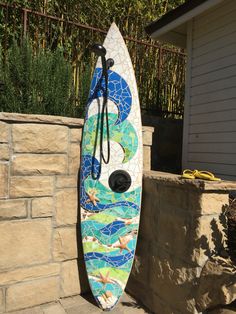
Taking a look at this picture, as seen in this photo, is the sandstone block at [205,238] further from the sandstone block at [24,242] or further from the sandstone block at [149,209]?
the sandstone block at [24,242]

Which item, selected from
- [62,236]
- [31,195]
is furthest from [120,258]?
[31,195]

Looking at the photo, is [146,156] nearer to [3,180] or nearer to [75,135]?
[75,135]

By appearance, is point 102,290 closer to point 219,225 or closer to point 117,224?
point 117,224

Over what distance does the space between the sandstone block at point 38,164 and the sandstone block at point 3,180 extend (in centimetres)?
5

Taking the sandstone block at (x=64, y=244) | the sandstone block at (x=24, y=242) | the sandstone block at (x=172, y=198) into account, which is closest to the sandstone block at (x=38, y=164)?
the sandstone block at (x=24, y=242)

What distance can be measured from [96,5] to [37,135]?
9.62 ft

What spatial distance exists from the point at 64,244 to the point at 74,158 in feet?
2.12

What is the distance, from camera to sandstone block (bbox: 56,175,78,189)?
2340 millimetres

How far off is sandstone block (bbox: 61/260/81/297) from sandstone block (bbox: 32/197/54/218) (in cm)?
43

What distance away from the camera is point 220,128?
3.66 m

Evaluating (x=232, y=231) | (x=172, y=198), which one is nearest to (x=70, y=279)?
(x=172, y=198)

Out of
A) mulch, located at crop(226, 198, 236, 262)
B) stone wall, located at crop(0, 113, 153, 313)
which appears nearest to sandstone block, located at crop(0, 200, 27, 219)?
stone wall, located at crop(0, 113, 153, 313)

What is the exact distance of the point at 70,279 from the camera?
2.45m

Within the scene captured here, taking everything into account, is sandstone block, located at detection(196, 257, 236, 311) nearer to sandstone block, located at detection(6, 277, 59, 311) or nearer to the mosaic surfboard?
the mosaic surfboard
